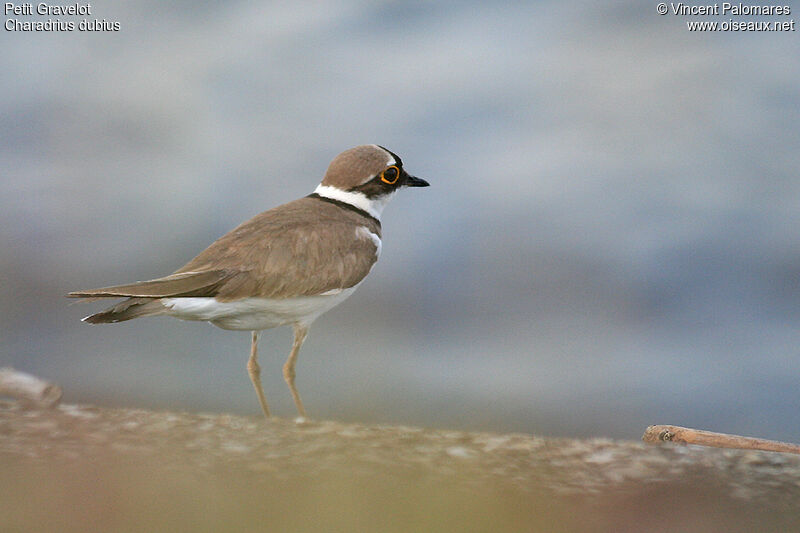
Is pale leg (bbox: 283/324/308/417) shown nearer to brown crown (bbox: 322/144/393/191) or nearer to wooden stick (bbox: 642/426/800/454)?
brown crown (bbox: 322/144/393/191)

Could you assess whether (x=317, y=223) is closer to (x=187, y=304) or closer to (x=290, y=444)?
(x=187, y=304)

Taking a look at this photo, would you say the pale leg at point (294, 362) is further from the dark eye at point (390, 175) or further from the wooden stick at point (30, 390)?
the wooden stick at point (30, 390)

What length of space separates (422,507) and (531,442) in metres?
2.25

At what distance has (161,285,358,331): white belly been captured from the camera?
19.7 ft

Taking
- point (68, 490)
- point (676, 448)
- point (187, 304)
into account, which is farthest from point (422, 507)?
point (187, 304)

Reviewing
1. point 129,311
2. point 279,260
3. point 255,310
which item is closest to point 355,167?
point 279,260

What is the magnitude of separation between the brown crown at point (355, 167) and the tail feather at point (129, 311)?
202 centimetres

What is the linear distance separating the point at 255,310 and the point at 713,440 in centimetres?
331

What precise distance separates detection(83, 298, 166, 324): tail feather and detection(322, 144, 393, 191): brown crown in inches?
79.4

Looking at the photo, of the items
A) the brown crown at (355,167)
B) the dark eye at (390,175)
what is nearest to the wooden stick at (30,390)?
the brown crown at (355,167)

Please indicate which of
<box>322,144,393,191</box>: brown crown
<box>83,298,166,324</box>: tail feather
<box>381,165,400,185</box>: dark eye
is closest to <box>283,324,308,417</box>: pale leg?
<box>83,298,166,324</box>: tail feather

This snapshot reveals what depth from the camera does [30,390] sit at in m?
5.99

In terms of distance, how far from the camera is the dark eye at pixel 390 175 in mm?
7309

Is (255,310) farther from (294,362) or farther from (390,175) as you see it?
(390,175)
